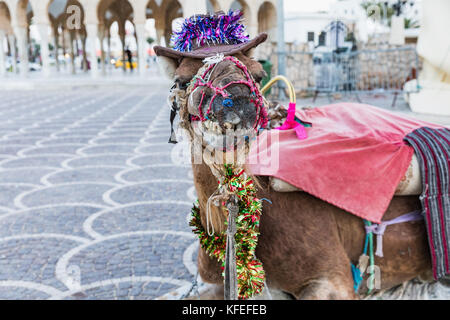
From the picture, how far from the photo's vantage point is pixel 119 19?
3120 centimetres

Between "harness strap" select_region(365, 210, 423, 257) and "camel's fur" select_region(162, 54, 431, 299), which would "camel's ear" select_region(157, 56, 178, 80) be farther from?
"harness strap" select_region(365, 210, 423, 257)

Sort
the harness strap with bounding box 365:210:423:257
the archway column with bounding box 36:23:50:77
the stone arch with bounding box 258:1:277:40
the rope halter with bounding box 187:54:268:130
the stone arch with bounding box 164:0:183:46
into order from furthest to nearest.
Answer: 1. the stone arch with bounding box 164:0:183:46
2. the stone arch with bounding box 258:1:277:40
3. the archway column with bounding box 36:23:50:77
4. the harness strap with bounding box 365:210:423:257
5. the rope halter with bounding box 187:54:268:130

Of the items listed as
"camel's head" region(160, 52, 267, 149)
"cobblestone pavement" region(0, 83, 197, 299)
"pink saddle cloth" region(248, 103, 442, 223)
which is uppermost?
"camel's head" region(160, 52, 267, 149)

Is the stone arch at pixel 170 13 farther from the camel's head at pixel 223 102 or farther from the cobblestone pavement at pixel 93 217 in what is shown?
the camel's head at pixel 223 102

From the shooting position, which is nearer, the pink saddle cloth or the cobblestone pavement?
Result: the pink saddle cloth

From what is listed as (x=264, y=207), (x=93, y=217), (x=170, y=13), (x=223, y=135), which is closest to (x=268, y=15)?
(x=170, y=13)

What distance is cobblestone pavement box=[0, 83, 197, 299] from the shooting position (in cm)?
289

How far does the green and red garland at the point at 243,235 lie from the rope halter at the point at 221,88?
21 cm

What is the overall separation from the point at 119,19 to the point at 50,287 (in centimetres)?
3105

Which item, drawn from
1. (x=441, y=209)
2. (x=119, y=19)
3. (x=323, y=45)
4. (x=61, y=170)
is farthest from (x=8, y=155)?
(x=119, y=19)

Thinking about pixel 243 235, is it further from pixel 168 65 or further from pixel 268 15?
pixel 268 15

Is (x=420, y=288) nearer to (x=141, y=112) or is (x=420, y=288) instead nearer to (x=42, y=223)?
(x=42, y=223)

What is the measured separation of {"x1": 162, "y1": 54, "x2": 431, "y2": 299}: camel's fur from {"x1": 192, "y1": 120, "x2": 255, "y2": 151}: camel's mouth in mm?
490

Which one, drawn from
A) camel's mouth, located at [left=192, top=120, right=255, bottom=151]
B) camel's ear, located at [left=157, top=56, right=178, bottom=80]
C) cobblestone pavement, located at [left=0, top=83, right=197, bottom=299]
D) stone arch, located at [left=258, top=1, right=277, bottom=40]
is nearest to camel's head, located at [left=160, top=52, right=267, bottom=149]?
camel's mouth, located at [left=192, top=120, right=255, bottom=151]
